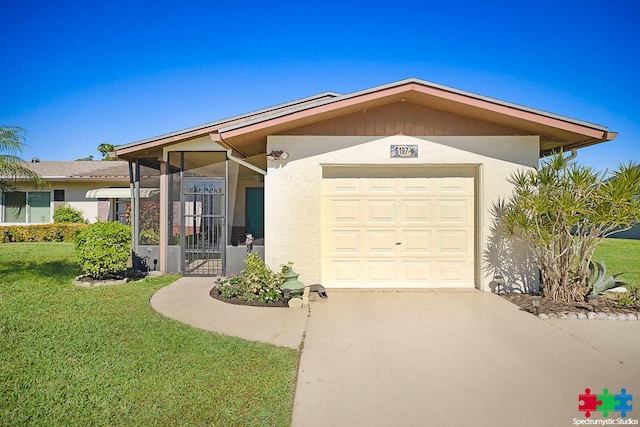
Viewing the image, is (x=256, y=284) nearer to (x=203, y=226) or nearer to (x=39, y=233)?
(x=203, y=226)

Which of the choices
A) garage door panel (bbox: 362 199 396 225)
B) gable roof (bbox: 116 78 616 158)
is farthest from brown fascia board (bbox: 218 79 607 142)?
garage door panel (bbox: 362 199 396 225)

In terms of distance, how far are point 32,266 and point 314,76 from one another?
1147 cm

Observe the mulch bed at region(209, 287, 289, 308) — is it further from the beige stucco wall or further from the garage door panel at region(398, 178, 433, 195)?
the garage door panel at region(398, 178, 433, 195)

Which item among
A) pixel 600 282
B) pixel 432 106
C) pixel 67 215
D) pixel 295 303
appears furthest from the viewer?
pixel 67 215

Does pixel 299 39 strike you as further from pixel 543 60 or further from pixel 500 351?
pixel 500 351

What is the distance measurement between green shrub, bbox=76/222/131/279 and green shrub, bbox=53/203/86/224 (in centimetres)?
1161

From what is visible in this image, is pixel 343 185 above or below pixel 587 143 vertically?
below

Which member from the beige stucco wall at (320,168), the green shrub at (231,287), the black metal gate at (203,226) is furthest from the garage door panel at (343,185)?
the black metal gate at (203,226)

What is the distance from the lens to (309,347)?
4496mm

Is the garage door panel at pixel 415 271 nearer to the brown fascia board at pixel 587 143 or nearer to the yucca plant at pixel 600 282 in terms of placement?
the yucca plant at pixel 600 282

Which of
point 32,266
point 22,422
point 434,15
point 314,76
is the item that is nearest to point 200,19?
point 314,76


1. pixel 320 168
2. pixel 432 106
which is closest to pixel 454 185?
pixel 432 106

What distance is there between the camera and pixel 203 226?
9297mm

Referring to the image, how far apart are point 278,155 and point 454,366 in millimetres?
5215
